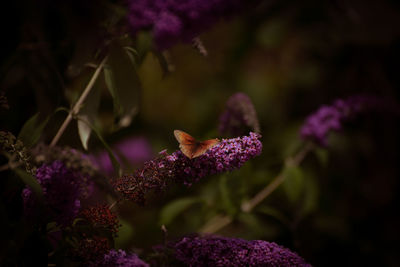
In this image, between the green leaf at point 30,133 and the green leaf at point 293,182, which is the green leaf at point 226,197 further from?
the green leaf at point 30,133

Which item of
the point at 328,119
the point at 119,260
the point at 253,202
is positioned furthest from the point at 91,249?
the point at 328,119

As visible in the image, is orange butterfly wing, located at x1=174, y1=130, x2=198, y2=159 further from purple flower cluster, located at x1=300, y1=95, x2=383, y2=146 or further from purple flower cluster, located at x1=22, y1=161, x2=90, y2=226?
purple flower cluster, located at x1=300, y1=95, x2=383, y2=146

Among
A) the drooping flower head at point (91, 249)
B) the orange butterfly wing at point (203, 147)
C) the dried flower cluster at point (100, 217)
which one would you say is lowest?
the drooping flower head at point (91, 249)

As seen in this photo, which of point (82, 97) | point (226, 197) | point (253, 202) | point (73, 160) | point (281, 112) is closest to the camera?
point (73, 160)

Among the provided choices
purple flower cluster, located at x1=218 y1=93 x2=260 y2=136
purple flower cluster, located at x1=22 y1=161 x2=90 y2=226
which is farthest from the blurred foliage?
purple flower cluster, located at x1=22 y1=161 x2=90 y2=226

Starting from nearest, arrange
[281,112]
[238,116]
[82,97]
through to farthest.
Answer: [82,97]
[238,116]
[281,112]

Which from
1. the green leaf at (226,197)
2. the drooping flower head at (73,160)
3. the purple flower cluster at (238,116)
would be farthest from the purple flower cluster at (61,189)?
the green leaf at (226,197)

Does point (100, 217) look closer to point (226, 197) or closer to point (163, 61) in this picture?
point (163, 61)

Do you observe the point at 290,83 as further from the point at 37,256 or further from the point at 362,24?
the point at 37,256
